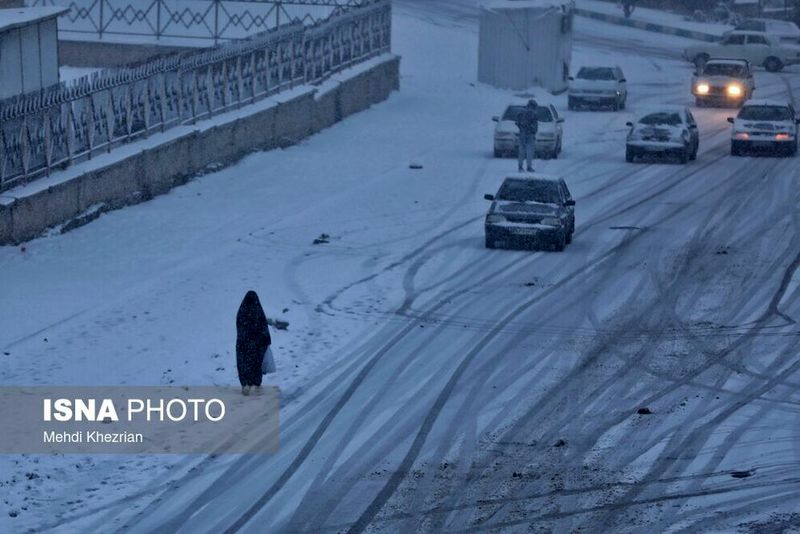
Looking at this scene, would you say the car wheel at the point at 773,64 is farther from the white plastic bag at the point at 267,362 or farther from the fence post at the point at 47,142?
the white plastic bag at the point at 267,362

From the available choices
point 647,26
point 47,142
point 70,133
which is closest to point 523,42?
point 647,26

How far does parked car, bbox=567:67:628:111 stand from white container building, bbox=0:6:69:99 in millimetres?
17685

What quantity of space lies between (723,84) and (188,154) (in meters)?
21.3

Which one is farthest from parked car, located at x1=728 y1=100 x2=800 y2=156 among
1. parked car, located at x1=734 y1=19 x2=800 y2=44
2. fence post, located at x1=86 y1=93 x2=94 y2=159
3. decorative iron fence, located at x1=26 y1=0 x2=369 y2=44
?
parked car, located at x1=734 y1=19 x2=800 y2=44

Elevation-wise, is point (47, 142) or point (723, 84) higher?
point (47, 142)

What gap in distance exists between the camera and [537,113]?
35.7 meters

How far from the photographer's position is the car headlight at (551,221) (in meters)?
24.5

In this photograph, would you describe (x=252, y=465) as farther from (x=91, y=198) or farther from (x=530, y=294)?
(x=91, y=198)

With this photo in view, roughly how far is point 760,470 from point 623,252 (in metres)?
11.3

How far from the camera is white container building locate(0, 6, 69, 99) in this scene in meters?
30.6

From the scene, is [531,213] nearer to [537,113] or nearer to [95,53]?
[537,113]

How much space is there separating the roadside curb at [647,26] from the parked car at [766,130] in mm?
29085

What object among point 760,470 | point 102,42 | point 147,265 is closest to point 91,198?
point 147,265

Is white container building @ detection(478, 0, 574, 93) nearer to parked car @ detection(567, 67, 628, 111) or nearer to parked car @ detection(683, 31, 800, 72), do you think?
parked car @ detection(567, 67, 628, 111)
